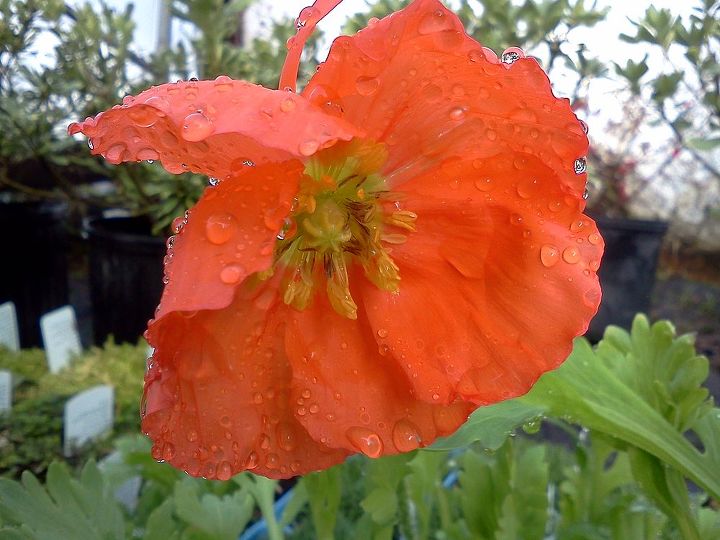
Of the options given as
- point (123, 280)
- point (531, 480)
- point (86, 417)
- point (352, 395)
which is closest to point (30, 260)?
point (123, 280)

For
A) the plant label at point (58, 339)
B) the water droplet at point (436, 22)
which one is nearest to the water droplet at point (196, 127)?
the water droplet at point (436, 22)

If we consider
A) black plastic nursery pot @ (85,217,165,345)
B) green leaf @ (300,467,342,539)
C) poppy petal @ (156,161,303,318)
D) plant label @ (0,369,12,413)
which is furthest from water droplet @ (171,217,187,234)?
black plastic nursery pot @ (85,217,165,345)

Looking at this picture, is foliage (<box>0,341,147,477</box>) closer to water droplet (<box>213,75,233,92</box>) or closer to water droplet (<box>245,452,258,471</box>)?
water droplet (<box>245,452,258,471</box>)

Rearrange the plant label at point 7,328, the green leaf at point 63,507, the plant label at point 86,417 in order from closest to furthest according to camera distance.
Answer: the green leaf at point 63,507
the plant label at point 86,417
the plant label at point 7,328

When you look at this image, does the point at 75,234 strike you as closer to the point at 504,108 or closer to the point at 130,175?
the point at 130,175

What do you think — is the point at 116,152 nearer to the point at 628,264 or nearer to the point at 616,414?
the point at 616,414

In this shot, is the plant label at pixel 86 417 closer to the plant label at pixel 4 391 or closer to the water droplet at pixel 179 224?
the plant label at pixel 4 391
